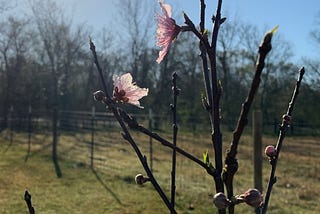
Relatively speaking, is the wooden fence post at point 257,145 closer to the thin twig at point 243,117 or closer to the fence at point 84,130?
the fence at point 84,130

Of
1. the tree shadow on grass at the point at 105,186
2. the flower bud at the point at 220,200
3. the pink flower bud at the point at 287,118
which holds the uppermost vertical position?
the pink flower bud at the point at 287,118

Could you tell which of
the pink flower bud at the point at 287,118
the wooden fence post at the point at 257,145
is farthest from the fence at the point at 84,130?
the pink flower bud at the point at 287,118

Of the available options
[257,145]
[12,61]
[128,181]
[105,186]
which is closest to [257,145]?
[257,145]

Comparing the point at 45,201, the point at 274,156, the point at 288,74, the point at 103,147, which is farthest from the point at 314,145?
the point at 288,74

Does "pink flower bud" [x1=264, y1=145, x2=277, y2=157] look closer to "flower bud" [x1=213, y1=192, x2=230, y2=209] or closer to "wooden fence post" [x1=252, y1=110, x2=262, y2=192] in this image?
"flower bud" [x1=213, y1=192, x2=230, y2=209]

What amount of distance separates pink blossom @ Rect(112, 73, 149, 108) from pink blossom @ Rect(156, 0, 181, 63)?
0.36 feet

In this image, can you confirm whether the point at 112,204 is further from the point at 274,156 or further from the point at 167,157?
the point at 274,156

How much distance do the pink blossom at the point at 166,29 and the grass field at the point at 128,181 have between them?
518cm

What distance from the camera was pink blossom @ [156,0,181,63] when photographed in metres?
0.62

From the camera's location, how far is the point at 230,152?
1.80 ft

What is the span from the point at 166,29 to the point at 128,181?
727 centimetres

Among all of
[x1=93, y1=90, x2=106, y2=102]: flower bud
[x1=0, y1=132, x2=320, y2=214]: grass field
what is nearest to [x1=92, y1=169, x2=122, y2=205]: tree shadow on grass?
[x1=0, y1=132, x2=320, y2=214]: grass field

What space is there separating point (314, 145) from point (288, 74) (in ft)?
72.2

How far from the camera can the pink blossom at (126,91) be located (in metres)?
0.74
